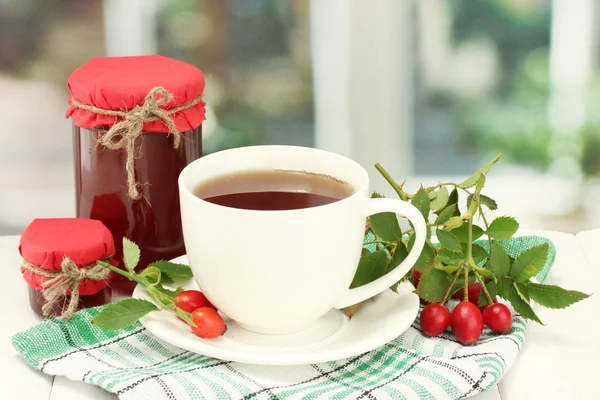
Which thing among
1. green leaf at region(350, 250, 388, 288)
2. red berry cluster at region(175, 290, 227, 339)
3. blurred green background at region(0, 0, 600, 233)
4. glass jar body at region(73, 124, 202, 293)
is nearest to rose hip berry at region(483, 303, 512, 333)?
green leaf at region(350, 250, 388, 288)

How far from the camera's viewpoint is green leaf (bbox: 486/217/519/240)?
3.08ft

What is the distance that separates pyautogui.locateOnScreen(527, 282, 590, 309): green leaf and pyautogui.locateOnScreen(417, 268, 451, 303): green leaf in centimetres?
8

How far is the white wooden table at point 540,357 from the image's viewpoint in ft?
2.82

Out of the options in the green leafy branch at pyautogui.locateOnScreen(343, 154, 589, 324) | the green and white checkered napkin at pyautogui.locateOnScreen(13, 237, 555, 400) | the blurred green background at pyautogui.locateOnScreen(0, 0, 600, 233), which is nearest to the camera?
the green and white checkered napkin at pyautogui.locateOnScreen(13, 237, 555, 400)

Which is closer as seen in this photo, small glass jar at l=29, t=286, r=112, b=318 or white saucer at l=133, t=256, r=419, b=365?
white saucer at l=133, t=256, r=419, b=365

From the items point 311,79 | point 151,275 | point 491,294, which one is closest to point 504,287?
point 491,294

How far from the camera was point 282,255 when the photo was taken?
0.82 meters

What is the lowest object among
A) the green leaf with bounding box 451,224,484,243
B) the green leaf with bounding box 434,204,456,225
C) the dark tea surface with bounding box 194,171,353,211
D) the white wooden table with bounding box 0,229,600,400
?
the white wooden table with bounding box 0,229,600,400

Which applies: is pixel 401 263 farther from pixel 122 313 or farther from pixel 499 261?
pixel 122 313

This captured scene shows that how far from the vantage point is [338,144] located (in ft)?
4.51

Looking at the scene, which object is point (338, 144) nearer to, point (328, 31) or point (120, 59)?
point (328, 31)

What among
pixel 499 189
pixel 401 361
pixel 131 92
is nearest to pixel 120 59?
pixel 131 92

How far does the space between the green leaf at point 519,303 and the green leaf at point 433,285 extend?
6cm

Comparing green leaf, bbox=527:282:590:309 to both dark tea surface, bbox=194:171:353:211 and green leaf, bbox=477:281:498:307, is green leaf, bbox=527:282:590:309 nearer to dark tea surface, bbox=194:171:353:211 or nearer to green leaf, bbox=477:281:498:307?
green leaf, bbox=477:281:498:307
